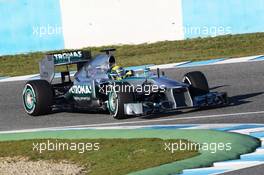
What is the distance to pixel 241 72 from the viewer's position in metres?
19.1

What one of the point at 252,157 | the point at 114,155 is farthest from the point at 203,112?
the point at 252,157

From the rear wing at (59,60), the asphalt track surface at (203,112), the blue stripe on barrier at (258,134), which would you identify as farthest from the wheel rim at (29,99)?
the blue stripe on barrier at (258,134)

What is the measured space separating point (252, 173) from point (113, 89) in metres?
5.55

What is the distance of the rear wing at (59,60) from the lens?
16078 mm

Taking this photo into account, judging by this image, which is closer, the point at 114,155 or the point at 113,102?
the point at 114,155

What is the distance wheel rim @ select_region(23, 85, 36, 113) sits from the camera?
15727mm

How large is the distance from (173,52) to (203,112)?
32.5 ft

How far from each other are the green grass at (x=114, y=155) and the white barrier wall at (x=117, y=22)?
12.2 meters

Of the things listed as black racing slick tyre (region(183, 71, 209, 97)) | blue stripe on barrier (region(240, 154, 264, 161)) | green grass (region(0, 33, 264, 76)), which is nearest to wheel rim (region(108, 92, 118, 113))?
black racing slick tyre (region(183, 71, 209, 97))

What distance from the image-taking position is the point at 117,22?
2483cm

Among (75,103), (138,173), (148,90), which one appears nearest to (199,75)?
(148,90)

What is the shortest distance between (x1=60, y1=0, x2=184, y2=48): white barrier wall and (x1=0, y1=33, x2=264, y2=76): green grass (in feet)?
0.85

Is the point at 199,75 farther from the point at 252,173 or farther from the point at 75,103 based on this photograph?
the point at 252,173

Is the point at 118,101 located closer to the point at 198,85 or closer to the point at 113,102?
the point at 113,102
